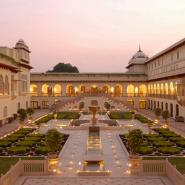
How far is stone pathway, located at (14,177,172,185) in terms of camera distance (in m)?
19.0

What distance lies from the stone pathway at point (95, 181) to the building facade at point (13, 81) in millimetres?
29218

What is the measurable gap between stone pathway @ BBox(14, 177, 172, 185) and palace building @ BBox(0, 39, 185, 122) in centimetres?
3452

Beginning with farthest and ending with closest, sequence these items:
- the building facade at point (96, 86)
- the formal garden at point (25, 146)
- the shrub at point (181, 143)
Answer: the building facade at point (96, 86) → the shrub at point (181, 143) → the formal garden at point (25, 146)

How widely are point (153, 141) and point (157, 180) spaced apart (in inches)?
515

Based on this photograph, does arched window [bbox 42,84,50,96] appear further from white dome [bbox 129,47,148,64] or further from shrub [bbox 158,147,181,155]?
shrub [bbox 158,147,181,155]

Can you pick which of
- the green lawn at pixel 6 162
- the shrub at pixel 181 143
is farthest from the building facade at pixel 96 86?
the green lawn at pixel 6 162

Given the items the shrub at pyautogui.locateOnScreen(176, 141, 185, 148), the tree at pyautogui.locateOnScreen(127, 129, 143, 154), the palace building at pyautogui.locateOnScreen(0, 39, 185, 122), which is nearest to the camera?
the tree at pyautogui.locateOnScreen(127, 129, 143, 154)

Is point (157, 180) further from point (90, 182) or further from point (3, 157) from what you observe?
point (3, 157)

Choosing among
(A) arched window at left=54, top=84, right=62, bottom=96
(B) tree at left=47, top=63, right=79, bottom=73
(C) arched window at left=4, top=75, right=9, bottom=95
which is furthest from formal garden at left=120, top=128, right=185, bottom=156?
(B) tree at left=47, top=63, right=79, bottom=73

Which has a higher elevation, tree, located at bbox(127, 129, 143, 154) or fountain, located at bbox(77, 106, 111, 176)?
tree, located at bbox(127, 129, 143, 154)

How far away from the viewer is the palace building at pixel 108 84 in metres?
58.0

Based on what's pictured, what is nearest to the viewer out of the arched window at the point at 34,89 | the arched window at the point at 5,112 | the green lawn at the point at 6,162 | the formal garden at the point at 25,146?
the green lawn at the point at 6,162

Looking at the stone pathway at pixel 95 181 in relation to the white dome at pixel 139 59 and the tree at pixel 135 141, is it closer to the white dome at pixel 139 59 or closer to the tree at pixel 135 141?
the tree at pixel 135 141

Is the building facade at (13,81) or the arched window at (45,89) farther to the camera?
the arched window at (45,89)
